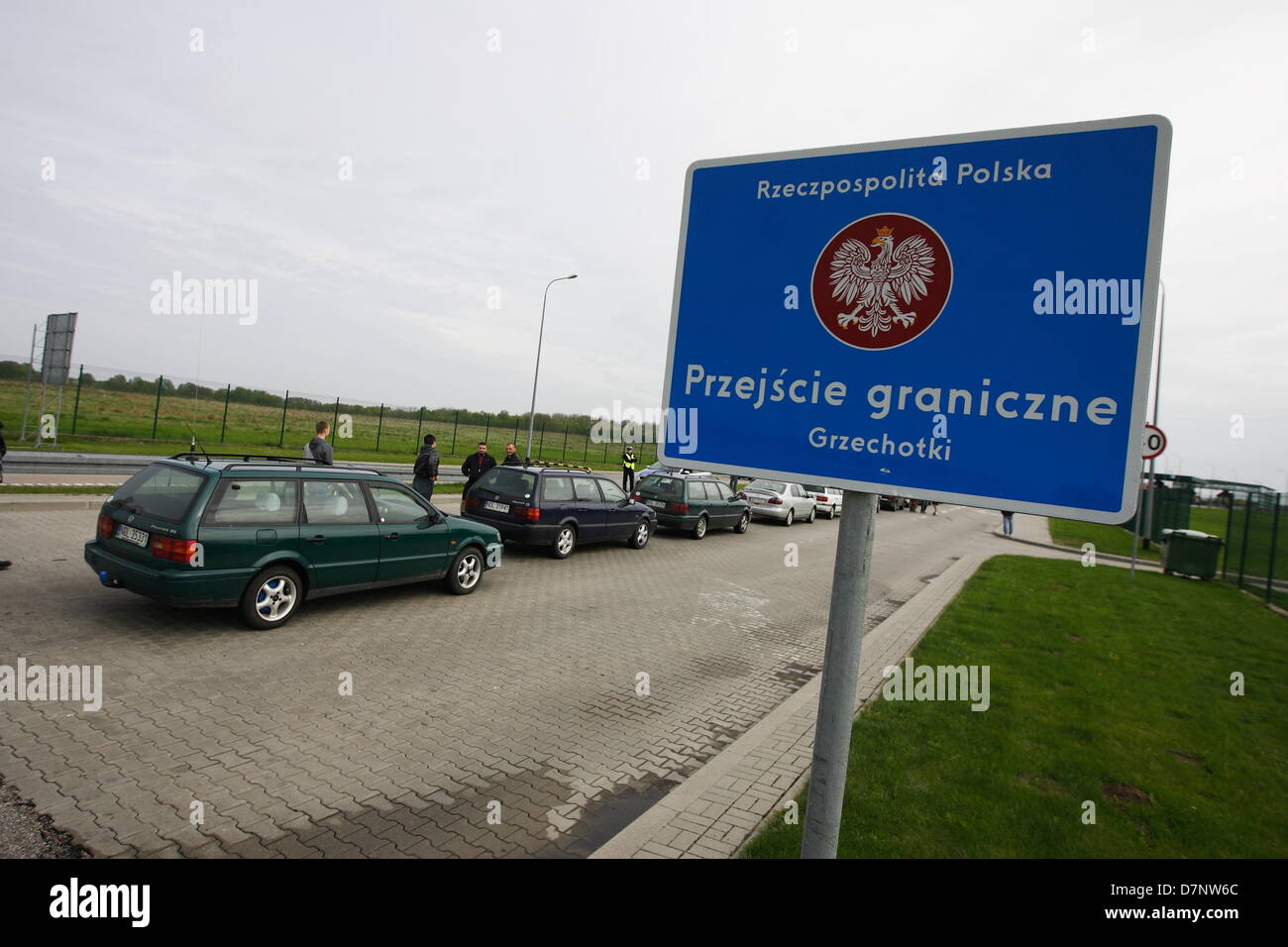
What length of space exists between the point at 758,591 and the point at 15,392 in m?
34.3

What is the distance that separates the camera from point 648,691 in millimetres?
6422

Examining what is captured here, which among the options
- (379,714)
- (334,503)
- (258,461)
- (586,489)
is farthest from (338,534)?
(586,489)

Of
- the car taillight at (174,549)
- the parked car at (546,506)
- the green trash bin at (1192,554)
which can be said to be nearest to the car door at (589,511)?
the parked car at (546,506)

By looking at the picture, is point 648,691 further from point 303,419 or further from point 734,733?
point 303,419

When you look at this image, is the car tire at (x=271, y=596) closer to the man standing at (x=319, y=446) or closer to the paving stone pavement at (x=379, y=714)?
the paving stone pavement at (x=379, y=714)

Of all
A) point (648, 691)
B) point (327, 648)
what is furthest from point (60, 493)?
point (648, 691)

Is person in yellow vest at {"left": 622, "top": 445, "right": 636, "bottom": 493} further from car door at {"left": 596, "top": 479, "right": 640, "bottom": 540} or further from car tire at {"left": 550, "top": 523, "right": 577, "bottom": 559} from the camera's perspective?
car tire at {"left": 550, "top": 523, "right": 577, "bottom": 559}

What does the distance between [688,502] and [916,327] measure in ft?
52.3

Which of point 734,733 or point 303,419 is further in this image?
point 303,419

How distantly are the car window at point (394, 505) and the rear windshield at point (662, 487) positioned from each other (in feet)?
30.8

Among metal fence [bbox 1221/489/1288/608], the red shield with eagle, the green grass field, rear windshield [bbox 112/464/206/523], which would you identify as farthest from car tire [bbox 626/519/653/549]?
the green grass field

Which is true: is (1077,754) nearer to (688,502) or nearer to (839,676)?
(839,676)

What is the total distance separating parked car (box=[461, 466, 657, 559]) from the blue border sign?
10.3 meters

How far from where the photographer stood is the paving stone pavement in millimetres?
3811
